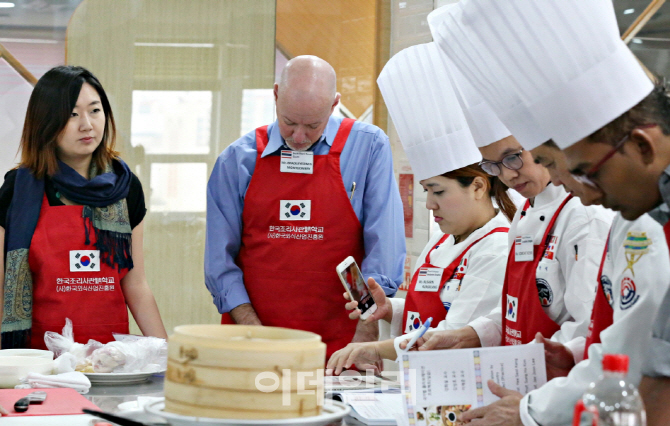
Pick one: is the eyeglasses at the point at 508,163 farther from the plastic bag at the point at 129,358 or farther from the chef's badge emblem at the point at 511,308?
the plastic bag at the point at 129,358

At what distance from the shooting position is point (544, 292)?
5.42 feet

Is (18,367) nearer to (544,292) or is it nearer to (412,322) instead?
(412,322)

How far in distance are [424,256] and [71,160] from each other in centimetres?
124

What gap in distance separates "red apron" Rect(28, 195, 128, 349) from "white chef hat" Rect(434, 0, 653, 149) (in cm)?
150

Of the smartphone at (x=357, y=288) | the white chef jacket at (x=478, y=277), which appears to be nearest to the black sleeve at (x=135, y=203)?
the smartphone at (x=357, y=288)

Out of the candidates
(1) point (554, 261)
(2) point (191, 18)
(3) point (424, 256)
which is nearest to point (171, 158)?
(2) point (191, 18)

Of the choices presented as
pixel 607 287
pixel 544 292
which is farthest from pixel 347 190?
pixel 607 287

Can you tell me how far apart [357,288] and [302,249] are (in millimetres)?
395

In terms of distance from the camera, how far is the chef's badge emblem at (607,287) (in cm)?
122

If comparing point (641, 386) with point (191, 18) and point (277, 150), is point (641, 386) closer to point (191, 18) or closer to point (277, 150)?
point (277, 150)

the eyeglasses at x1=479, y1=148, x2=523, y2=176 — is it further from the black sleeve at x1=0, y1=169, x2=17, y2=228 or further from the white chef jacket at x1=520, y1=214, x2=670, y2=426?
the black sleeve at x1=0, y1=169, x2=17, y2=228

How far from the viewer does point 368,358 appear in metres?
2.01

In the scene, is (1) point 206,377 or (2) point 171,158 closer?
(1) point 206,377

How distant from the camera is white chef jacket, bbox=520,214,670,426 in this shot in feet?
3.46
